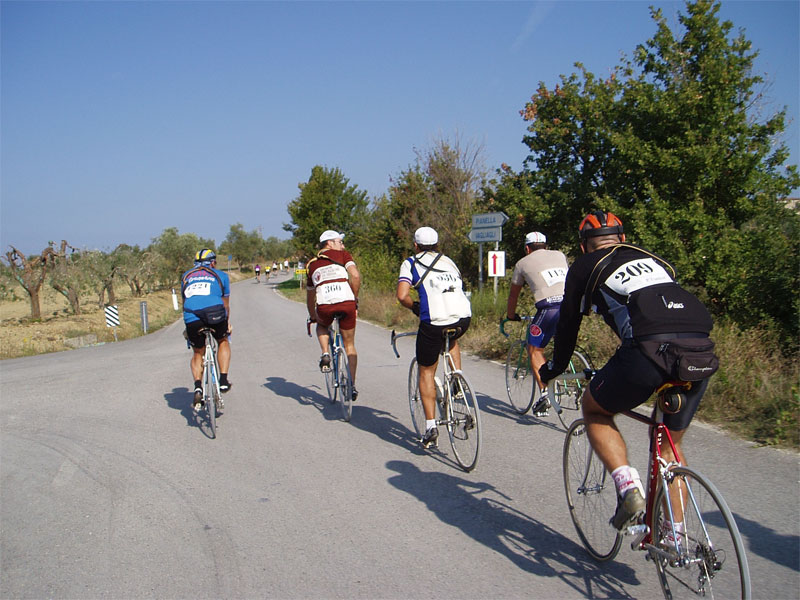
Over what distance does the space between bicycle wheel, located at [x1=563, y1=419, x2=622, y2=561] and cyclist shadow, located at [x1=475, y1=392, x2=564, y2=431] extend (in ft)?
8.02

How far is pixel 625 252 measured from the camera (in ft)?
9.95

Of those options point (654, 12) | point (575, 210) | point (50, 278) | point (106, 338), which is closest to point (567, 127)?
point (575, 210)

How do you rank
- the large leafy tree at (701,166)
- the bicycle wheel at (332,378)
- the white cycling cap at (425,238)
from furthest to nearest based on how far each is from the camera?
1. the large leafy tree at (701,166)
2. the bicycle wheel at (332,378)
3. the white cycling cap at (425,238)

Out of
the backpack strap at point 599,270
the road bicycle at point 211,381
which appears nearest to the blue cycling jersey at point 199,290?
the road bicycle at point 211,381

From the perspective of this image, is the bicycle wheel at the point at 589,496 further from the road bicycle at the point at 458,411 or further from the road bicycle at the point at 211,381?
the road bicycle at the point at 211,381

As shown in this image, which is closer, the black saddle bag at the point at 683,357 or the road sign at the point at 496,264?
the black saddle bag at the point at 683,357

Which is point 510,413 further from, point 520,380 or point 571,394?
point 571,394

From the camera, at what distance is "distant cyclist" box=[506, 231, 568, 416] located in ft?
19.8

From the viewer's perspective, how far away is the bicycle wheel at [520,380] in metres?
6.73

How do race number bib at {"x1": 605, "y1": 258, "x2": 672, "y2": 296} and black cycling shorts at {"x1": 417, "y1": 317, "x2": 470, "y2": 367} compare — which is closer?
race number bib at {"x1": 605, "y1": 258, "x2": 672, "y2": 296}

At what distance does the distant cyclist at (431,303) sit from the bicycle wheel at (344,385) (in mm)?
1698

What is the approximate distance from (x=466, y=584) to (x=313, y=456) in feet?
8.96

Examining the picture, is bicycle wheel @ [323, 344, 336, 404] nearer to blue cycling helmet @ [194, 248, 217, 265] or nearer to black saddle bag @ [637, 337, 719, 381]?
blue cycling helmet @ [194, 248, 217, 265]

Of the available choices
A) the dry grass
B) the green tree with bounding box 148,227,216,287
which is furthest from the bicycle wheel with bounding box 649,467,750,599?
the green tree with bounding box 148,227,216,287
